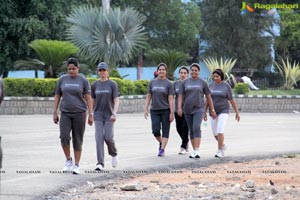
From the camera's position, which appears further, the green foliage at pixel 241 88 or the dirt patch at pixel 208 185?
the green foliage at pixel 241 88

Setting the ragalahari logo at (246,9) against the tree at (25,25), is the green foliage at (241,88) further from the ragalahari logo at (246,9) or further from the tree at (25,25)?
the ragalahari logo at (246,9)

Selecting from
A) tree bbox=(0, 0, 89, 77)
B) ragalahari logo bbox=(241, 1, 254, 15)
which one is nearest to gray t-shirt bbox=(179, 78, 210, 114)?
tree bbox=(0, 0, 89, 77)

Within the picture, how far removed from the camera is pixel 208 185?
38.8 ft

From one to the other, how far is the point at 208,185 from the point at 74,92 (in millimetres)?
2426

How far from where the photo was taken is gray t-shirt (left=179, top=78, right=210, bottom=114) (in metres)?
15.0

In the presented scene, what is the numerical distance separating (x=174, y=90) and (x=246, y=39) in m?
36.6

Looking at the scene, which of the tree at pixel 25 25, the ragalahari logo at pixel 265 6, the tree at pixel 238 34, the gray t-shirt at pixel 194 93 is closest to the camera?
the gray t-shirt at pixel 194 93

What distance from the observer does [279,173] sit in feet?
43.9

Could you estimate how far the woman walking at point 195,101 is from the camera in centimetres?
1497

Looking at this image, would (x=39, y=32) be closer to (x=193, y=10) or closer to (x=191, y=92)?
(x=193, y=10)

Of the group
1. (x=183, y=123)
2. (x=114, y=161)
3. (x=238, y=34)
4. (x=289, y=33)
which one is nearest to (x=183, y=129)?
(x=183, y=123)

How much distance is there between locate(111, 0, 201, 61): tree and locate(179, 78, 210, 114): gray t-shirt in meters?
33.7

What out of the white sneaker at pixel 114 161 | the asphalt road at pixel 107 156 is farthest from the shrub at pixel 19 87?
the white sneaker at pixel 114 161

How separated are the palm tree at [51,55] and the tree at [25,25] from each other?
254 inches
